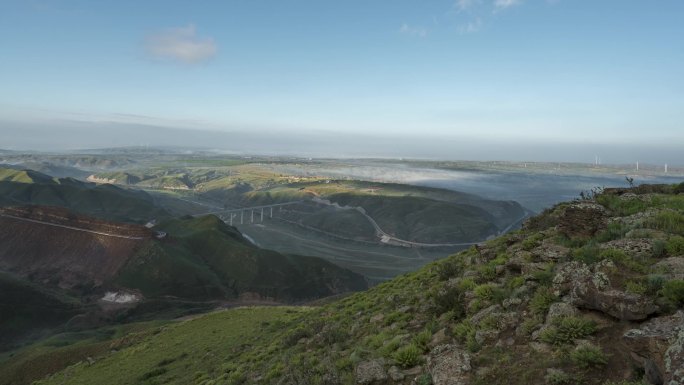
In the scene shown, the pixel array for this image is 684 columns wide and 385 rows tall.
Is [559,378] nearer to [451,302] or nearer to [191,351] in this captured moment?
[451,302]

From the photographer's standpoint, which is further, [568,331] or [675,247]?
[675,247]

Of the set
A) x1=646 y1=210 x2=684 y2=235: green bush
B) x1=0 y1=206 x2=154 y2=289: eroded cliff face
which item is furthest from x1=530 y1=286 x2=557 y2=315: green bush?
x1=0 y1=206 x2=154 y2=289: eroded cliff face

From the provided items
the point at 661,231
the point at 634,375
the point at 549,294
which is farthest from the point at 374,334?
the point at 661,231

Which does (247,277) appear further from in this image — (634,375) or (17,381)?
(634,375)

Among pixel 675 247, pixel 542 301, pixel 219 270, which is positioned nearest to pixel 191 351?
pixel 542 301

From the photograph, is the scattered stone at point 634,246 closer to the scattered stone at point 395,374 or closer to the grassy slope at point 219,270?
the scattered stone at point 395,374

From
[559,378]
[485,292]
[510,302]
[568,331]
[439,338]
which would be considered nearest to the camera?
[559,378]
